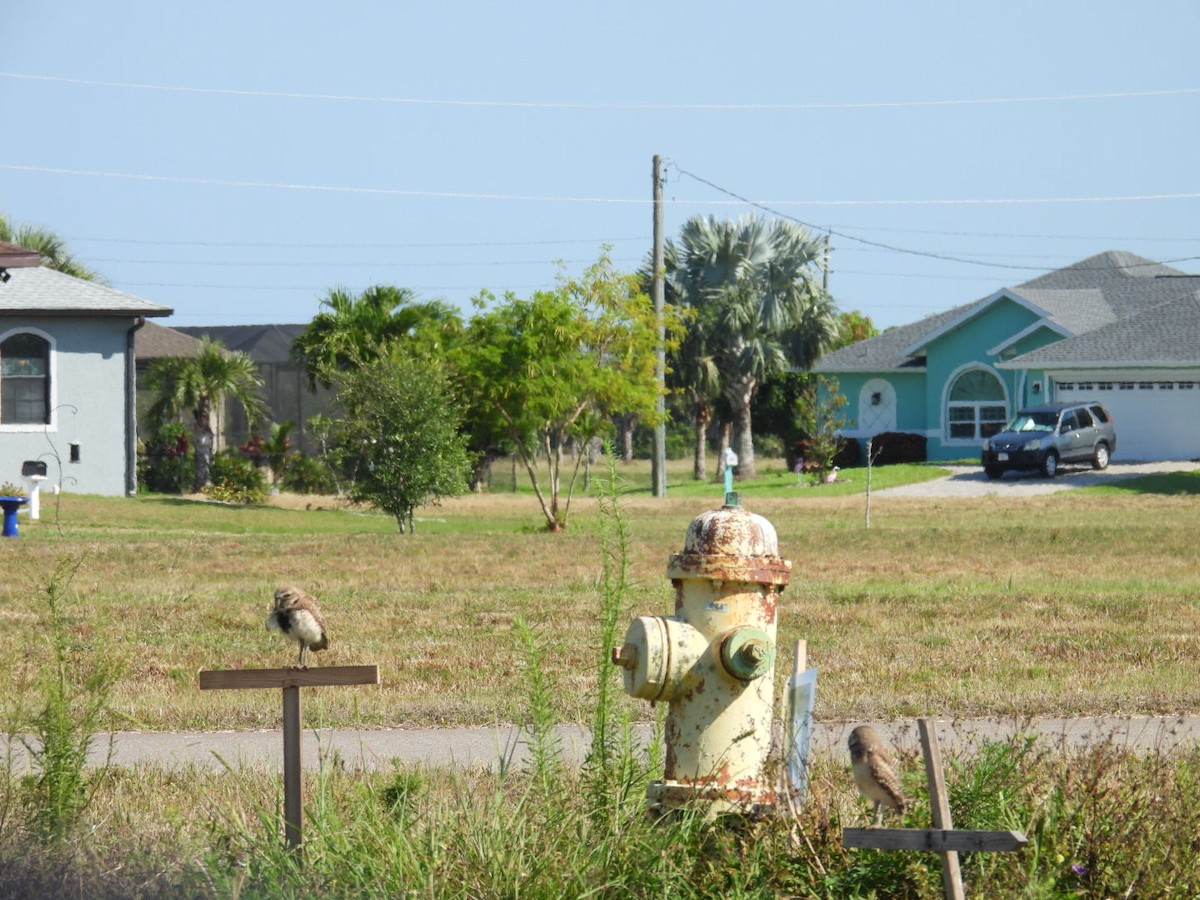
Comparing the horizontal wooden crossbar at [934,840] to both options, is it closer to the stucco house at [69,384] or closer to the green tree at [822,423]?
the stucco house at [69,384]

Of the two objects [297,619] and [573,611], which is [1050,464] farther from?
[297,619]

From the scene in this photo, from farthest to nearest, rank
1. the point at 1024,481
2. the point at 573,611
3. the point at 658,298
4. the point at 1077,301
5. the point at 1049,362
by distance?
the point at 1077,301
the point at 1049,362
the point at 1024,481
the point at 658,298
the point at 573,611

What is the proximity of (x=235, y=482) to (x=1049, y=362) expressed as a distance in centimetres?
2166

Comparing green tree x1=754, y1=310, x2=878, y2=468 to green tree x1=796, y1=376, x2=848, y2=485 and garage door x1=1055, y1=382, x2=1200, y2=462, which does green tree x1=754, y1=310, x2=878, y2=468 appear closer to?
green tree x1=796, y1=376, x2=848, y2=485

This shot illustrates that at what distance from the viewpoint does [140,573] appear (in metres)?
18.0

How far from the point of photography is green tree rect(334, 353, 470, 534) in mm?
28031

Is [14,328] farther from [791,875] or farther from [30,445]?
[791,875]

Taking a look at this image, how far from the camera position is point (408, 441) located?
1108 inches

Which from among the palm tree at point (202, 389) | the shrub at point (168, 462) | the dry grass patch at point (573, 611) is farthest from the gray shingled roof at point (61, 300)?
the dry grass patch at point (573, 611)

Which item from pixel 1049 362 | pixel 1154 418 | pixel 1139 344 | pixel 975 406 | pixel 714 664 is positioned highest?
pixel 1139 344

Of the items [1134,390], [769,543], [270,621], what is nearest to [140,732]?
[270,621]

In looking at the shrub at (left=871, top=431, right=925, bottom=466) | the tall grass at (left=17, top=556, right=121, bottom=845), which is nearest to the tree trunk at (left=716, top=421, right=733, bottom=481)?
the shrub at (left=871, top=431, right=925, bottom=466)

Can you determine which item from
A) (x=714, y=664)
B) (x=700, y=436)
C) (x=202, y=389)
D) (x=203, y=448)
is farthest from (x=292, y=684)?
(x=700, y=436)

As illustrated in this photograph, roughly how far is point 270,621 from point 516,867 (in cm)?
220
